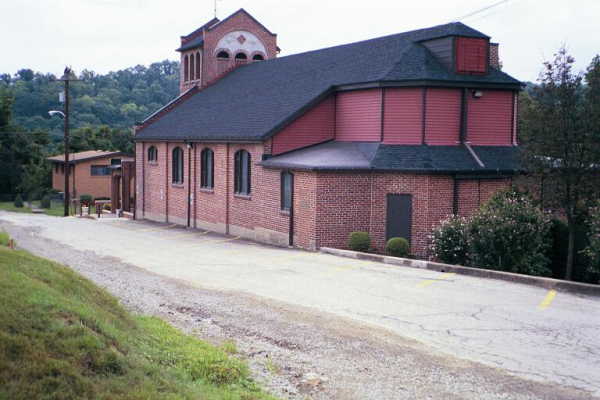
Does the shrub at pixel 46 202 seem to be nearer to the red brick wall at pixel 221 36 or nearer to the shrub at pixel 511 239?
the red brick wall at pixel 221 36

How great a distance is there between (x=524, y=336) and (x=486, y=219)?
8.01 metres

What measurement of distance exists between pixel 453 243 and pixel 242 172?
13166 millimetres

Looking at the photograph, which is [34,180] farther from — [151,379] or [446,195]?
[151,379]

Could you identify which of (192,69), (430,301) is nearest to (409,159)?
(430,301)

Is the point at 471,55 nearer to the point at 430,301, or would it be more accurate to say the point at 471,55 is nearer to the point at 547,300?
the point at 547,300

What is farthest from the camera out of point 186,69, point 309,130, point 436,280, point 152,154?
point 186,69

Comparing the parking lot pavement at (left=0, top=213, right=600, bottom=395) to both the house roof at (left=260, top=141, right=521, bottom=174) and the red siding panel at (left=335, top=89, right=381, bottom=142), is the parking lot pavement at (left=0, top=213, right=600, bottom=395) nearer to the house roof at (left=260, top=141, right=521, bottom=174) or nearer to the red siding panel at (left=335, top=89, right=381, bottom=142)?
the house roof at (left=260, top=141, right=521, bottom=174)

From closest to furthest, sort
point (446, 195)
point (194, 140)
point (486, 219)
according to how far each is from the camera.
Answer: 1. point (486, 219)
2. point (446, 195)
3. point (194, 140)

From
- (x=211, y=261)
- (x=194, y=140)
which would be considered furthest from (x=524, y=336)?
(x=194, y=140)

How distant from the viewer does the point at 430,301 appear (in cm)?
1503

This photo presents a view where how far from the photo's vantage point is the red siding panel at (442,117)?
86.3ft

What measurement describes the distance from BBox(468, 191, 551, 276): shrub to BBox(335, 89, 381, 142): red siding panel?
8.16m

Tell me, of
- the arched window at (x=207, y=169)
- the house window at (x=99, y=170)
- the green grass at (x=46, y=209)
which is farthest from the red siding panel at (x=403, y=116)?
the house window at (x=99, y=170)

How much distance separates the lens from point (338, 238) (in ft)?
82.9
